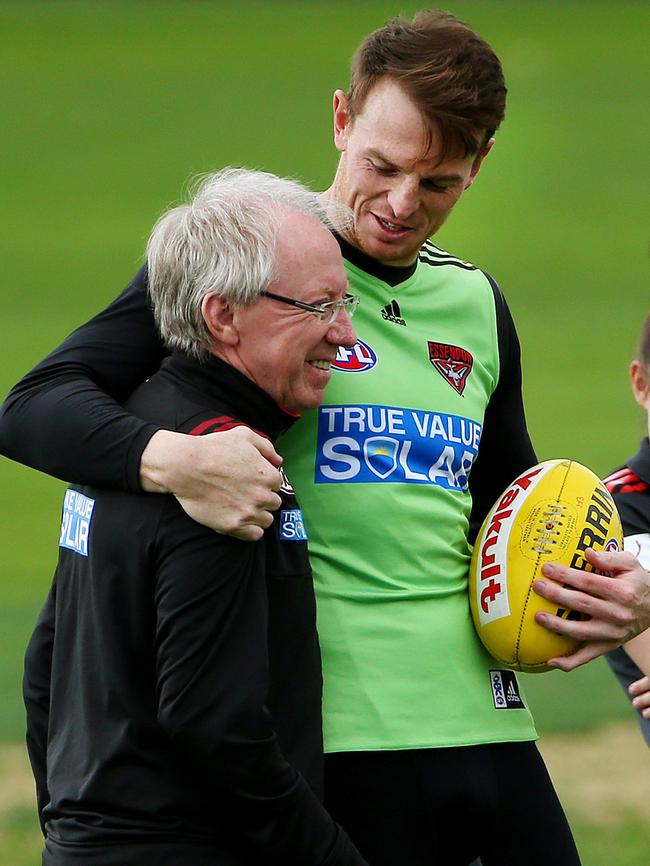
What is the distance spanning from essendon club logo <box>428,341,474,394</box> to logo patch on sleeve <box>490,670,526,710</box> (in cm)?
57

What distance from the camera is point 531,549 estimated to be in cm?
315

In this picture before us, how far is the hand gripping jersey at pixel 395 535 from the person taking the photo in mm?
2967

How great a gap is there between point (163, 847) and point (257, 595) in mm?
444

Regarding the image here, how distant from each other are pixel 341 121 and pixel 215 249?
692 mm

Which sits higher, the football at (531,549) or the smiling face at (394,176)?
the smiling face at (394,176)

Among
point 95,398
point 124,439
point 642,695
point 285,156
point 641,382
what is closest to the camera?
point 124,439

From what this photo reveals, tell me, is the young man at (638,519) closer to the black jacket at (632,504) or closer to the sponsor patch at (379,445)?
the black jacket at (632,504)

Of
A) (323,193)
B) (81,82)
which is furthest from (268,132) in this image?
(323,193)

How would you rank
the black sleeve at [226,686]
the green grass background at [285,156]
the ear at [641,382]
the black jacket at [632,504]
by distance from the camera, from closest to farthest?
the black sleeve at [226,686] < the black jacket at [632,504] < the ear at [641,382] < the green grass background at [285,156]

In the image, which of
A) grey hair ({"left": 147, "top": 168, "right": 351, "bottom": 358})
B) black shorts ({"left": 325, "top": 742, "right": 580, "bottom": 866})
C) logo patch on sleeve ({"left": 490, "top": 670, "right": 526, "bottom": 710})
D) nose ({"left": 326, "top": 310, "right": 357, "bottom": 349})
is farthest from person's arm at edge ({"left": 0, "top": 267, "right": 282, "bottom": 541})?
logo patch on sleeve ({"left": 490, "top": 670, "right": 526, "bottom": 710})

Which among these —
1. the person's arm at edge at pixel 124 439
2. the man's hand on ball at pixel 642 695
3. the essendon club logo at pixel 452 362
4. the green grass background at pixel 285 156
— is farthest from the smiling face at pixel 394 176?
the green grass background at pixel 285 156

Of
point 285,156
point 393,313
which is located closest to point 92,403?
point 393,313

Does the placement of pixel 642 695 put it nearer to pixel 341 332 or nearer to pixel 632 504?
pixel 632 504

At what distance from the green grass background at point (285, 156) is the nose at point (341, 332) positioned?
27.4 feet
